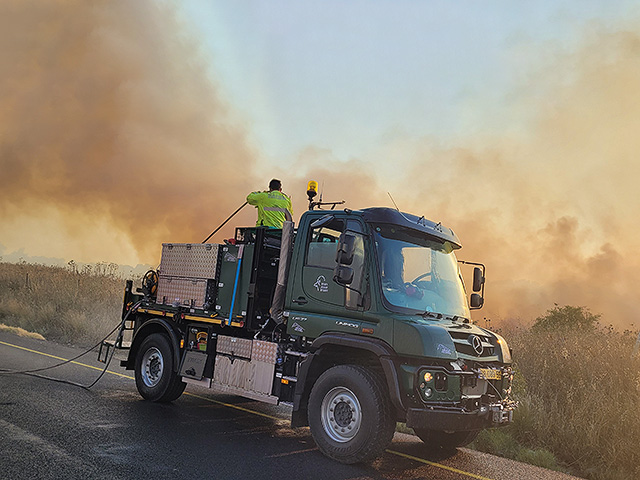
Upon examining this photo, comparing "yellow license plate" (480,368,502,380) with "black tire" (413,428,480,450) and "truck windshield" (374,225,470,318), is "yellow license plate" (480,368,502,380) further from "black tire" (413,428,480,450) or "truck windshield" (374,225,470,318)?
"black tire" (413,428,480,450)

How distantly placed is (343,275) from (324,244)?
98cm

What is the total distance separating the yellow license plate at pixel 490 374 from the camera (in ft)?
19.8

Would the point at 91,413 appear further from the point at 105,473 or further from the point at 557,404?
the point at 557,404

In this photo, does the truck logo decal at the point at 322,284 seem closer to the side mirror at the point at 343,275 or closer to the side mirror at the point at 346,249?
the side mirror at the point at 343,275

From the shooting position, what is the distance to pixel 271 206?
853 centimetres

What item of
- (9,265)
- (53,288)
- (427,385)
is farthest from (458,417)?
(9,265)

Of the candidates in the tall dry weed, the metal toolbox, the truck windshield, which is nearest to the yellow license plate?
the truck windshield

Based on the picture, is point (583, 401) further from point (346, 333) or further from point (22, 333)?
point (22, 333)

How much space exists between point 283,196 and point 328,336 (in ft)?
10.4

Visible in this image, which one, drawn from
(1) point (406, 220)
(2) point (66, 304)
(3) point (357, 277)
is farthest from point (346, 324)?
(2) point (66, 304)

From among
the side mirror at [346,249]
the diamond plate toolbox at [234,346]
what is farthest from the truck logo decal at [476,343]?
the diamond plate toolbox at [234,346]

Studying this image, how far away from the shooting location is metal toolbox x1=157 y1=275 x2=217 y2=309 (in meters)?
8.06

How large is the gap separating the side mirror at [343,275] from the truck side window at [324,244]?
623 mm

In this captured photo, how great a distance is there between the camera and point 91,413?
7.08 meters
